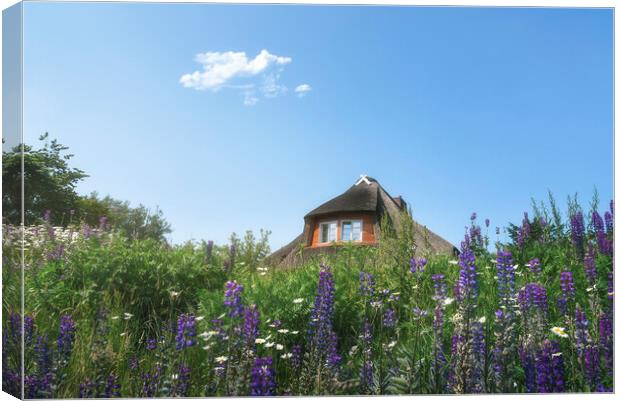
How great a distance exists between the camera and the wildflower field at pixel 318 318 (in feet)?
12.8

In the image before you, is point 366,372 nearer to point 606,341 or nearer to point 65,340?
point 606,341

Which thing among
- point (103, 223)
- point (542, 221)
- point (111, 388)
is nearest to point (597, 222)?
point (542, 221)

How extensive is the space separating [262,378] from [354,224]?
2.22 metres

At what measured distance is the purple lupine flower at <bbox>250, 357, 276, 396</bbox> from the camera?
12.5ft

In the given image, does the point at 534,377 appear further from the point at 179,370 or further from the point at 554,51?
the point at 554,51

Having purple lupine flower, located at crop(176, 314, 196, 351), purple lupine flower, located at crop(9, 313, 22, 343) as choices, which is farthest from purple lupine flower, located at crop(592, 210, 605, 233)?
purple lupine flower, located at crop(9, 313, 22, 343)

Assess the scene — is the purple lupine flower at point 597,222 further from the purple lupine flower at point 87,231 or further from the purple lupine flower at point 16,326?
the purple lupine flower at point 16,326

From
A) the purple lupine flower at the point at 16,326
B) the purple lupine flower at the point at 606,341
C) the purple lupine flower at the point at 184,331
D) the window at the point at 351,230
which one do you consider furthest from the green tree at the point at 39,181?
the purple lupine flower at the point at 606,341

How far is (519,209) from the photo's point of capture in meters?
5.04

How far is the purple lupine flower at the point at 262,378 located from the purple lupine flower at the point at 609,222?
3095 millimetres

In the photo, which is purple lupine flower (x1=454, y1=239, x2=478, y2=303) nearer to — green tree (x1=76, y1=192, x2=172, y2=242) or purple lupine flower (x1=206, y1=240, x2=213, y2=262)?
green tree (x1=76, y1=192, x2=172, y2=242)

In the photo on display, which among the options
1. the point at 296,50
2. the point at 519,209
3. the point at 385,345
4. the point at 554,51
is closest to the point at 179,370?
the point at 385,345

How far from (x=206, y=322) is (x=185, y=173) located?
1.23 metres

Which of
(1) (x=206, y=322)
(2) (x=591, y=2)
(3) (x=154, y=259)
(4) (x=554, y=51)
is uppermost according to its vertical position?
(2) (x=591, y=2)
